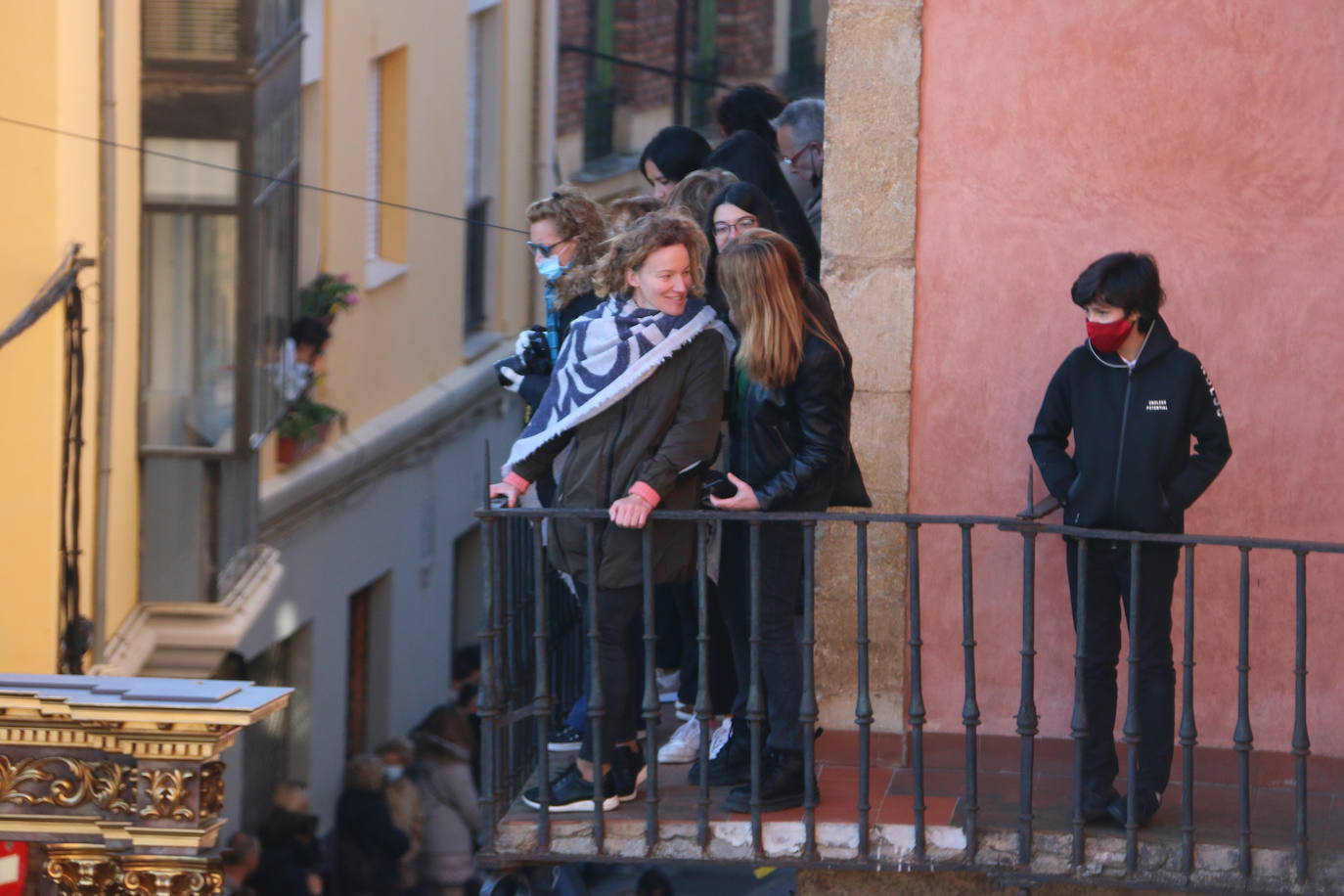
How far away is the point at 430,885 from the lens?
504 inches

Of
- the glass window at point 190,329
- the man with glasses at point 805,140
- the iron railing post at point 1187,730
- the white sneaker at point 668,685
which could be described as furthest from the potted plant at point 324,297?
the iron railing post at point 1187,730

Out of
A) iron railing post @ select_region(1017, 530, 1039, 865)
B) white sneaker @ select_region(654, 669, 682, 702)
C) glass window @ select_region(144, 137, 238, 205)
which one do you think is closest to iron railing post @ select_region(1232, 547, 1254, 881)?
iron railing post @ select_region(1017, 530, 1039, 865)

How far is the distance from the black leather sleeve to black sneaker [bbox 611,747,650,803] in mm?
858

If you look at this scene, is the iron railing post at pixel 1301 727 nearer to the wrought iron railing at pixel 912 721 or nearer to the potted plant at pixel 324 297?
the wrought iron railing at pixel 912 721

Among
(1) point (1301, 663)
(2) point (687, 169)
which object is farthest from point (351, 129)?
(1) point (1301, 663)

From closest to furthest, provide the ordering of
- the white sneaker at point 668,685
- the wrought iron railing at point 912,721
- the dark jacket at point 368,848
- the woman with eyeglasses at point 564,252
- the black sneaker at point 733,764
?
the wrought iron railing at point 912,721 → the black sneaker at point 733,764 → the woman with eyeglasses at point 564,252 → the white sneaker at point 668,685 → the dark jacket at point 368,848

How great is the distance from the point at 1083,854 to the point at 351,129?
34.5ft

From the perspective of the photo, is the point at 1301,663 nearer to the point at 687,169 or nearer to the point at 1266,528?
the point at 1266,528

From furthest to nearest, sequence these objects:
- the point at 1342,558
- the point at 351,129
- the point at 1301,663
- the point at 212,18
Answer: the point at 351,129 < the point at 212,18 < the point at 1342,558 < the point at 1301,663

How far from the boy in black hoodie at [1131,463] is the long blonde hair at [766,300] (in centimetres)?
77

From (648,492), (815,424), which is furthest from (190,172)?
(815,424)

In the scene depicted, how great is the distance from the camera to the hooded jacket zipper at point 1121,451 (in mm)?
6945

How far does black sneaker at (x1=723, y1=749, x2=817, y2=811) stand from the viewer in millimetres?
7281

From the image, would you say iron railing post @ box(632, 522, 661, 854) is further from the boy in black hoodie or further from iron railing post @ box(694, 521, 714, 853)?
the boy in black hoodie
